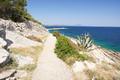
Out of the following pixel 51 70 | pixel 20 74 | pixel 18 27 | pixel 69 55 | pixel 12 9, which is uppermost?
pixel 12 9

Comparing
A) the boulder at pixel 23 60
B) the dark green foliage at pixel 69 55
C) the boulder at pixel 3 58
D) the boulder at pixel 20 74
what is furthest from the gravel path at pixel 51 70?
the boulder at pixel 3 58

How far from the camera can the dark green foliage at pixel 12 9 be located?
1564 inches

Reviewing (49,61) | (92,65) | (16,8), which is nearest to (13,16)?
(16,8)

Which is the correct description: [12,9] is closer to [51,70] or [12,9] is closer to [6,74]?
[51,70]

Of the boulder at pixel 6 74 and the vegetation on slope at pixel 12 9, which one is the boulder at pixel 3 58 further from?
the vegetation on slope at pixel 12 9

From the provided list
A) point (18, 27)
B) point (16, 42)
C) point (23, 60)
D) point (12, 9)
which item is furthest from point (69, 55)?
point (12, 9)

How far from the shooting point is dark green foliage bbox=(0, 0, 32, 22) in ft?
130

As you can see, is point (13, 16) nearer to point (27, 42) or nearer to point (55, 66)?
point (27, 42)

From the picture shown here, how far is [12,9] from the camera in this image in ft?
136

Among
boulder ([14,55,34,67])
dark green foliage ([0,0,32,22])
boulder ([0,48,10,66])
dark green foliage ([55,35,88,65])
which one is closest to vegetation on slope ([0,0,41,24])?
Answer: dark green foliage ([0,0,32,22])

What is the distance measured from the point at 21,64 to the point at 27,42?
10.4 m

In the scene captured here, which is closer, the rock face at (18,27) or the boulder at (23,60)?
the boulder at (23,60)

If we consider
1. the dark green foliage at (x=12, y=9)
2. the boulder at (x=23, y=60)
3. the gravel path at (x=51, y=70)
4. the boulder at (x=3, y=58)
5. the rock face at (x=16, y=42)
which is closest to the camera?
the gravel path at (x=51, y=70)

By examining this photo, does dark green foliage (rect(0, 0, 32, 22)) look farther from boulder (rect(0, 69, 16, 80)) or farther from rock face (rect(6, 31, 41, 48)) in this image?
boulder (rect(0, 69, 16, 80))
